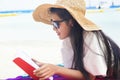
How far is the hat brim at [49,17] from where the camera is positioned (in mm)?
749

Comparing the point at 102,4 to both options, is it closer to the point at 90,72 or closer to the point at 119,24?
the point at 119,24

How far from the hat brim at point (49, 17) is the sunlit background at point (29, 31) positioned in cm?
7

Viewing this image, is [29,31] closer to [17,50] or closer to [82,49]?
[17,50]

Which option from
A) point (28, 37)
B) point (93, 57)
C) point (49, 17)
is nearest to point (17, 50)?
point (28, 37)

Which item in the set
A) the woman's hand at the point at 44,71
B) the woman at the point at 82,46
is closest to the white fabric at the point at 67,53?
the woman at the point at 82,46

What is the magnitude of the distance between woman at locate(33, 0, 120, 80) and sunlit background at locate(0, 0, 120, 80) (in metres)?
0.15

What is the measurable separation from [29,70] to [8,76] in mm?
249

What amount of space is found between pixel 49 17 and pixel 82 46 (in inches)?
6.1

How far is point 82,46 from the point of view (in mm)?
774

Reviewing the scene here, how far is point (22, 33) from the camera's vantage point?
97 centimetres

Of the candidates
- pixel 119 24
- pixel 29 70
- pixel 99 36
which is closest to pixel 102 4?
pixel 119 24

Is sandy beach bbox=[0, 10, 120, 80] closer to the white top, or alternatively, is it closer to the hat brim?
the hat brim

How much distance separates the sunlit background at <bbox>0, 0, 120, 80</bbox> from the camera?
95 cm

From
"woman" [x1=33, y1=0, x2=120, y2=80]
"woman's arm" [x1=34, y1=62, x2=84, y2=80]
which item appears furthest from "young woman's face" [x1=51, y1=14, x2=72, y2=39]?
"woman's arm" [x1=34, y1=62, x2=84, y2=80]
